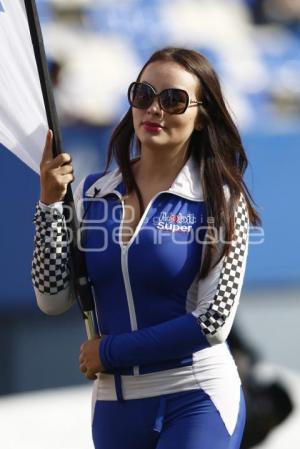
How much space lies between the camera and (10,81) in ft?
10.1

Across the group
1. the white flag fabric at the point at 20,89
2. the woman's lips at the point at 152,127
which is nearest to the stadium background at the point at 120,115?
the white flag fabric at the point at 20,89

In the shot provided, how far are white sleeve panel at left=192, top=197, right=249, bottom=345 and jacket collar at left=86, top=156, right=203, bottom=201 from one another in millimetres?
143

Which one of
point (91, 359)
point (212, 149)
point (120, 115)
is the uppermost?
point (120, 115)

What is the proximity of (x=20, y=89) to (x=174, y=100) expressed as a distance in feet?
1.60

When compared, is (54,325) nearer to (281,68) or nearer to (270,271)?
(270,271)

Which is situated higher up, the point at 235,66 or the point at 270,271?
the point at 235,66

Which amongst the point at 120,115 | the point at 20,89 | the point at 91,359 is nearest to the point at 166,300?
the point at 91,359

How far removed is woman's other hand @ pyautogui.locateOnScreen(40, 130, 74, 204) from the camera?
2.92m

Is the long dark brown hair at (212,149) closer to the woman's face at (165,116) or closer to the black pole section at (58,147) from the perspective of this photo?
the woman's face at (165,116)

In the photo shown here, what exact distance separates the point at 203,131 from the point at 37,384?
4.77 m

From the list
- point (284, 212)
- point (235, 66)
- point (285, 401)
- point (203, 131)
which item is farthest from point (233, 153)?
point (235, 66)

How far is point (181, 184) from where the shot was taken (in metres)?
2.92

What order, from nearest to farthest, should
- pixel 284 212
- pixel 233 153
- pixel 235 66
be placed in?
pixel 233 153 → pixel 284 212 → pixel 235 66

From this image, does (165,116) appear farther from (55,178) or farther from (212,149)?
(55,178)
